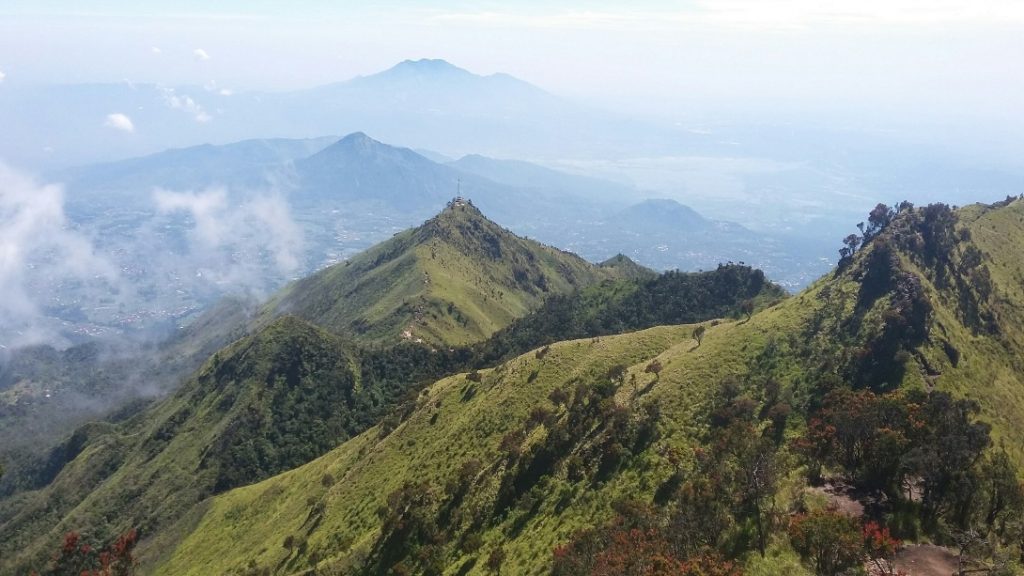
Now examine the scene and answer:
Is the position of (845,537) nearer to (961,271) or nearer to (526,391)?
(526,391)

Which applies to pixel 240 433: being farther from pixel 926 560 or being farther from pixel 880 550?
pixel 926 560

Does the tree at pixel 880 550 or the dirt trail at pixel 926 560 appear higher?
the tree at pixel 880 550

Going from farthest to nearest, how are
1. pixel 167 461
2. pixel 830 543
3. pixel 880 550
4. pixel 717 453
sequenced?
pixel 167 461, pixel 717 453, pixel 880 550, pixel 830 543

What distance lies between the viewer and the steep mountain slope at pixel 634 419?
60.8 metres

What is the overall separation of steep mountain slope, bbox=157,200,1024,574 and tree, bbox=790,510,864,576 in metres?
1.94

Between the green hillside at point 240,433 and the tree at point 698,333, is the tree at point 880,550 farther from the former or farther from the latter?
the green hillside at point 240,433

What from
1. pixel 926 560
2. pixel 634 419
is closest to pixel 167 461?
pixel 634 419

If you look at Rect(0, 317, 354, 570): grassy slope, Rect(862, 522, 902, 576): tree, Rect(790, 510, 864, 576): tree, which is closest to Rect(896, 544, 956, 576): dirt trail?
Rect(862, 522, 902, 576): tree

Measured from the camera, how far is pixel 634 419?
229ft

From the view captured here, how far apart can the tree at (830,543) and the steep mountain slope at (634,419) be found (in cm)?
194

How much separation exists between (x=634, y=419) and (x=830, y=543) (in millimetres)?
31514

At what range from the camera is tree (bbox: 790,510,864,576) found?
38375 mm

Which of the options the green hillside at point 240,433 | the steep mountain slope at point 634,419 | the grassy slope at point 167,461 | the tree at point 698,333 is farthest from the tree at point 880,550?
the grassy slope at point 167,461

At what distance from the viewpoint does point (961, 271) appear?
98688 millimetres
